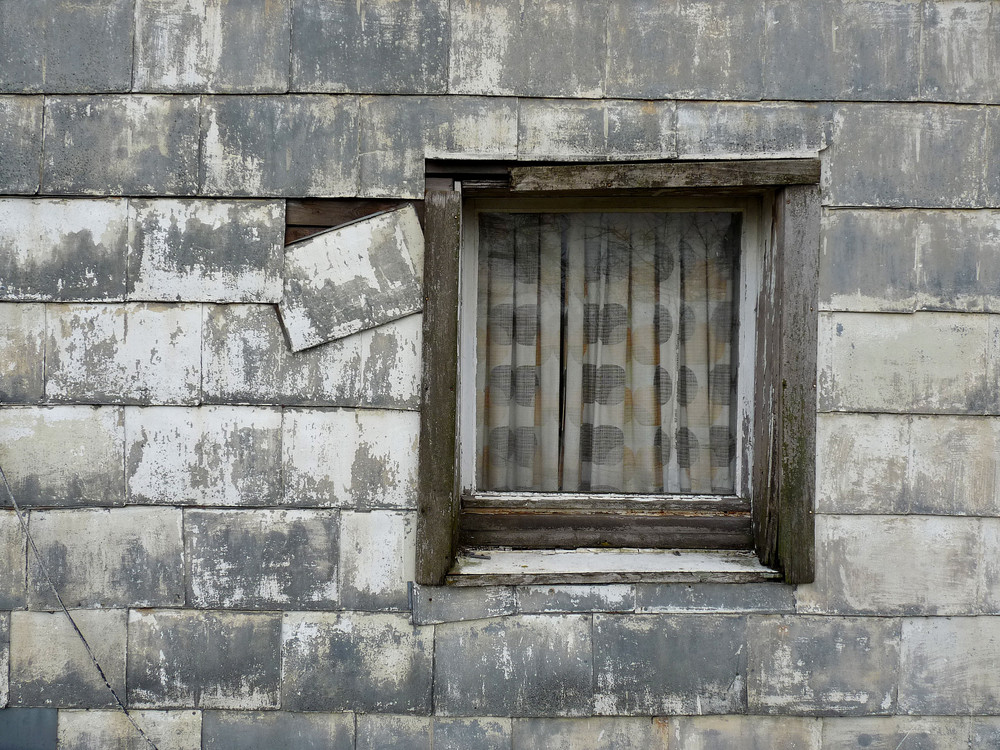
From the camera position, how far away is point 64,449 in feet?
7.87

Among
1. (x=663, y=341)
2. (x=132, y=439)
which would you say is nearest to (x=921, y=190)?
(x=663, y=341)

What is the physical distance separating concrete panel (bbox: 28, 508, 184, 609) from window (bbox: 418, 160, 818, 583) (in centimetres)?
106

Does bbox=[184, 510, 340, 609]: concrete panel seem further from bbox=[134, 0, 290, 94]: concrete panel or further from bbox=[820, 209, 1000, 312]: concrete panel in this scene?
bbox=[820, 209, 1000, 312]: concrete panel

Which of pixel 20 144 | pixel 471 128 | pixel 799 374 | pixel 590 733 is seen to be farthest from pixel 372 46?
pixel 590 733

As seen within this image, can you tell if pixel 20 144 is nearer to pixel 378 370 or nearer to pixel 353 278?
pixel 353 278

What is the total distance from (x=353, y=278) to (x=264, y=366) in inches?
18.0

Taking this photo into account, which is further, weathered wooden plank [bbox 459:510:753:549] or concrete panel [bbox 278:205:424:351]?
weathered wooden plank [bbox 459:510:753:549]

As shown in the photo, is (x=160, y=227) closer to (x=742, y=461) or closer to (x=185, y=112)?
(x=185, y=112)

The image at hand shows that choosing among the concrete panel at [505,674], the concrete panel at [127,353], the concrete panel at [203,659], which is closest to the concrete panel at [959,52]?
the concrete panel at [505,674]

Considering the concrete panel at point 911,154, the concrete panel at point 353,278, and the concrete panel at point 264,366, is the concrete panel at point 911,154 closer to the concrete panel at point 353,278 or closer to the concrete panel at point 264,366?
the concrete panel at point 353,278

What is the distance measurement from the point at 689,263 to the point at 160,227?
6.66ft

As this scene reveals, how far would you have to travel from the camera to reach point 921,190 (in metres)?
2.39

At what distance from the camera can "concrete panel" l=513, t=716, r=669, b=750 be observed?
2.41 m

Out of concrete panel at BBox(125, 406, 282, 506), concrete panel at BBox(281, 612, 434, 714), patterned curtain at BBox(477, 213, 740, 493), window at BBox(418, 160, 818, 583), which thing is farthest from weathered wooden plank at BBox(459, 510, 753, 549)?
concrete panel at BBox(125, 406, 282, 506)
